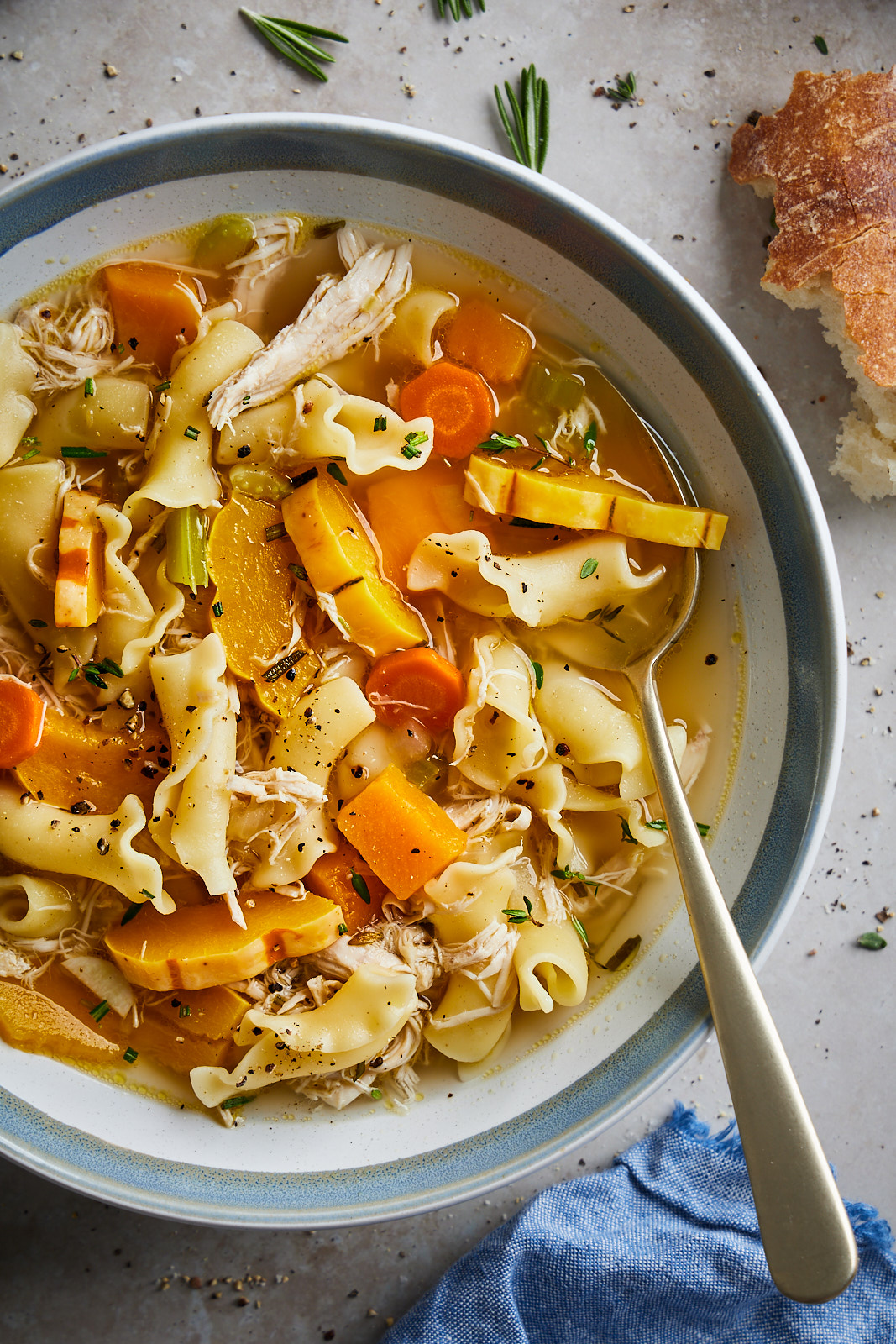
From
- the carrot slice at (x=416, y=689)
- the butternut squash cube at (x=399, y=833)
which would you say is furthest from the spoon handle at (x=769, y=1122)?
the carrot slice at (x=416, y=689)

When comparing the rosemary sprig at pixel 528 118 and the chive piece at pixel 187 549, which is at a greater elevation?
the rosemary sprig at pixel 528 118

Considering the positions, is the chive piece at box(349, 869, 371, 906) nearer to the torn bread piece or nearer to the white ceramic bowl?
the white ceramic bowl

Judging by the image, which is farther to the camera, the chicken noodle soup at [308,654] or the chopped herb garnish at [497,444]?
the chopped herb garnish at [497,444]

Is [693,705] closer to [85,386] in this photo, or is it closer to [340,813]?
[340,813]

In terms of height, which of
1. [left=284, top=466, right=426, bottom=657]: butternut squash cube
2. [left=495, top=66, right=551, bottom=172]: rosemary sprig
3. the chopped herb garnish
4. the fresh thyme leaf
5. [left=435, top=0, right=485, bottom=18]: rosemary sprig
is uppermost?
the fresh thyme leaf

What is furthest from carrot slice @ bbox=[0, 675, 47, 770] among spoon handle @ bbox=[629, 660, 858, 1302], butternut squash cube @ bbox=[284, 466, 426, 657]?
spoon handle @ bbox=[629, 660, 858, 1302]

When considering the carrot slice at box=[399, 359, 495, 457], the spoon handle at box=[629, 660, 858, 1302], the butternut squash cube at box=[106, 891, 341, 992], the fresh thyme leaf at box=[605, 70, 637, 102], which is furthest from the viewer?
the fresh thyme leaf at box=[605, 70, 637, 102]

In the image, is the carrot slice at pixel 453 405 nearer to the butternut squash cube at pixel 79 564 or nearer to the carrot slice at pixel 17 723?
the butternut squash cube at pixel 79 564
